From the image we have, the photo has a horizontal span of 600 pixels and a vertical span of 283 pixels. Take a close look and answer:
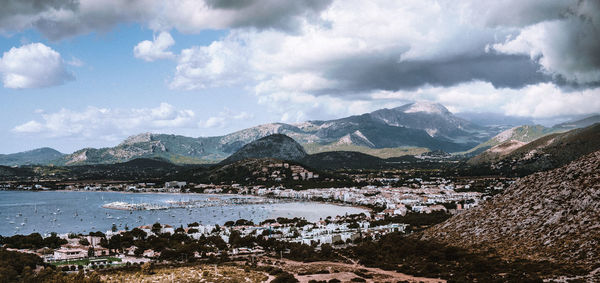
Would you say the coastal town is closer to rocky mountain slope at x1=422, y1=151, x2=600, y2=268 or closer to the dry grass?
rocky mountain slope at x1=422, y1=151, x2=600, y2=268

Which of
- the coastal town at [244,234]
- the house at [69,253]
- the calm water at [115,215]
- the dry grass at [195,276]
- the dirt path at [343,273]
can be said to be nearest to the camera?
the dirt path at [343,273]

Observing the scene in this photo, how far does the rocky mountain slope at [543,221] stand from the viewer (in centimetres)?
4828

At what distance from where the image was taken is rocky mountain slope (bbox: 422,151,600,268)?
4828 cm

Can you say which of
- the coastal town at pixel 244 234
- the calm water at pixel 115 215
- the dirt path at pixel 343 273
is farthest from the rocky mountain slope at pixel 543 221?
the calm water at pixel 115 215

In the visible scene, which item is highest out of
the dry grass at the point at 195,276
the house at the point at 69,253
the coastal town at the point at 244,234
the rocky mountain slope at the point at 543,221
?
the rocky mountain slope at the point at 543,221

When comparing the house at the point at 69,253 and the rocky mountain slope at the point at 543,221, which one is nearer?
the rocky mountain slope at the point at 543,221

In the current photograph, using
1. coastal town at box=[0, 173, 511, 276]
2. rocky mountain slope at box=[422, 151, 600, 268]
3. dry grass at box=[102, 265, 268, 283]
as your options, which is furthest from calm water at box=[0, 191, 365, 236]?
dry grass at box=[102, 265, 268, 283]

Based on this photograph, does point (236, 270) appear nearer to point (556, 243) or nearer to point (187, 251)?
point (187, 251)

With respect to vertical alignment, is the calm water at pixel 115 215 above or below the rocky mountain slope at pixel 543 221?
below

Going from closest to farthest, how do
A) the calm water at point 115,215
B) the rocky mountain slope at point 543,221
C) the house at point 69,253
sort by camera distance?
the rocky mountain slope at point 543,221 < the house at point 69,253 < the calm water at point 115,215

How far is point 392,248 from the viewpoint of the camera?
70125mm

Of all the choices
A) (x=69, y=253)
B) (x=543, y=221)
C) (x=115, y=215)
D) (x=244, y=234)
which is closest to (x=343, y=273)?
(x=543, y=221)

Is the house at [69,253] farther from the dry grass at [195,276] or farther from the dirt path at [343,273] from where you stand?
the dirt path at [343,273]

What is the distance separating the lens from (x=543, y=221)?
186ft
